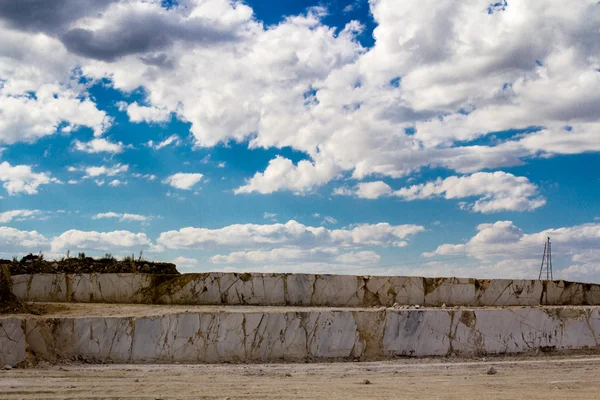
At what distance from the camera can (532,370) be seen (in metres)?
10.2

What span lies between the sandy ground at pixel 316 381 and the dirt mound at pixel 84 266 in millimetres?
7145

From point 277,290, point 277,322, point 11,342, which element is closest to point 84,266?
point 277,290

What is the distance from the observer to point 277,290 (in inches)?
567

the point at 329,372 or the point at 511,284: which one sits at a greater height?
the point at 511,284

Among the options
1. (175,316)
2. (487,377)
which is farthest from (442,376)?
(175,316)

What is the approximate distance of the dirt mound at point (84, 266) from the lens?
16688 mm

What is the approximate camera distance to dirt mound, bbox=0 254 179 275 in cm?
1669

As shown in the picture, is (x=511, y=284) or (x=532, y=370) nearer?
(x=532, y=370)

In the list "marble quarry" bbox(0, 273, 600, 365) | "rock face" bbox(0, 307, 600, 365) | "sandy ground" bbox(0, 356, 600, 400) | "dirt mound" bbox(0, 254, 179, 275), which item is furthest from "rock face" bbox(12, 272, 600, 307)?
"sandy ground" bbox(0, 356, 600, 400)

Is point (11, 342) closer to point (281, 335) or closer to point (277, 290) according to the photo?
point (281, 335)

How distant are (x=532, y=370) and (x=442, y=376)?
1.82 meters

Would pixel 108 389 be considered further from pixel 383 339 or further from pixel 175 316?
pixel 383 339

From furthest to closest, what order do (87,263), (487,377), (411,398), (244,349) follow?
(87,263) < (244,349) < (487,377) < (411,398)

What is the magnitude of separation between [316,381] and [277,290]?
227 inches
